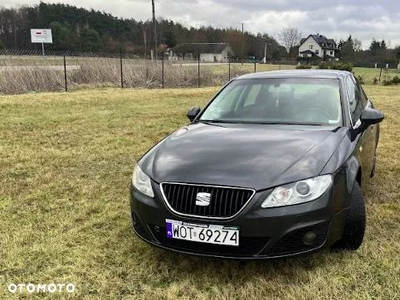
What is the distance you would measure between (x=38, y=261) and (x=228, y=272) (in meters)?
1.43

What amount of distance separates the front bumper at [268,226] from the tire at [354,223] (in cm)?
19

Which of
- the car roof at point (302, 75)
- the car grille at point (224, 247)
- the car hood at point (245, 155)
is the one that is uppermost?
the car roof at point (302, 75)

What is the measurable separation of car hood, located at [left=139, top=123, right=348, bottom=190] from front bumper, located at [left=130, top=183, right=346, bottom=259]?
16 centimetres

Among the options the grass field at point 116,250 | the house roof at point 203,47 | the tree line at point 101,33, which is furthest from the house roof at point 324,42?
the grass field at point 116,250

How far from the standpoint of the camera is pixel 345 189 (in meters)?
2.76

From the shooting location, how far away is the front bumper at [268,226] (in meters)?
2.49

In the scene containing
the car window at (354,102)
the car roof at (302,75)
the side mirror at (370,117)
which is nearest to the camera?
the side mirror at (370,117)

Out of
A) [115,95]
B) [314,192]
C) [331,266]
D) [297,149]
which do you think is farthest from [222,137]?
[115,95]

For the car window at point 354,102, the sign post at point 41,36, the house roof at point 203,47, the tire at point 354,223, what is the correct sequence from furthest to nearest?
1. the house roof at point 203,47
2. the sign post at point 41,36
3. the car window at point 354,102
4. the tire at point 354,223

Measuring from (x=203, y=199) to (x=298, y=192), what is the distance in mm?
593

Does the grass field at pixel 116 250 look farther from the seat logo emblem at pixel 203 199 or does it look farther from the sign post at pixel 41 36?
the sign post at pixel 41 36

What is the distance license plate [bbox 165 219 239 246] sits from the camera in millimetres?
2529

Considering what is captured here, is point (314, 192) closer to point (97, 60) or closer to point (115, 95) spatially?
point (115, 95)

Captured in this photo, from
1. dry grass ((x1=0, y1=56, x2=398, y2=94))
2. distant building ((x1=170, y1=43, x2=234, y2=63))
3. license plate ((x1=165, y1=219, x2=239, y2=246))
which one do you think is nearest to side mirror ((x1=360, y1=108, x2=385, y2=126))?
license plate ((x1=165, y1=219, x2=239, y2=246))
